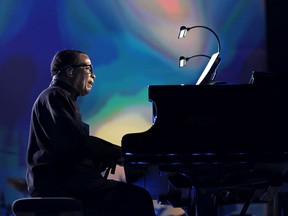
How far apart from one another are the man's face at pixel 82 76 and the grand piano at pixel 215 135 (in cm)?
60

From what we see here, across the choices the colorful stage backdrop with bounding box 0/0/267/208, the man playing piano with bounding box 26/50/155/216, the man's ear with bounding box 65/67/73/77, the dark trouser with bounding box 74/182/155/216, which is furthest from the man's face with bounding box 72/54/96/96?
the colorful stage backdrop with bounding box 0/0/267/208

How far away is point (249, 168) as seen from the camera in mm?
1915

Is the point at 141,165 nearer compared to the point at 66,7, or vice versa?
the point at 141,165

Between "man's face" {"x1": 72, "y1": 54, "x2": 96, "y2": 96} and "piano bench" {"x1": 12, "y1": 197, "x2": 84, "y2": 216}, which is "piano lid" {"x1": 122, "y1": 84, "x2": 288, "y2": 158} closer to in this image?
"piano bench" {"x1": 12, "y1": 197, "x2": 84, "y2": 216}

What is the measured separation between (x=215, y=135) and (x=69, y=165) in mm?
684

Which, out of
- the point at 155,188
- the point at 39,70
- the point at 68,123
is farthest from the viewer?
the point at 39,70

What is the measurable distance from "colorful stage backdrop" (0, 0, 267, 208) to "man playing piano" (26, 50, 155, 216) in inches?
63.2

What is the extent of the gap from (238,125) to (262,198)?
0.96 metres

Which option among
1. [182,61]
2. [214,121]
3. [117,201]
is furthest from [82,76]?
[182,61]

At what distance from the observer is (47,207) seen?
6.28ft

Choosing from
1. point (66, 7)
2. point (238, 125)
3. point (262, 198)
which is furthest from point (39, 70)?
point (238, 125)

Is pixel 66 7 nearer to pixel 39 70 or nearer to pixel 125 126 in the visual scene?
pixel 39 70

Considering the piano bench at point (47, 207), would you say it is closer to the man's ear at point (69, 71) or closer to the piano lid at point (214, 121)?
the piano lid at point (214, 121)

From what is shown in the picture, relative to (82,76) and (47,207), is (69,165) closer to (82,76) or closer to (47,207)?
(47,207)
